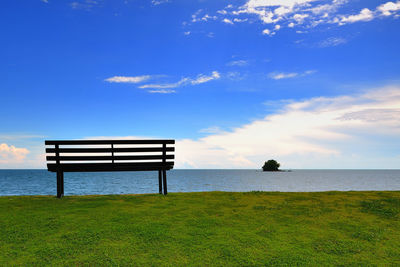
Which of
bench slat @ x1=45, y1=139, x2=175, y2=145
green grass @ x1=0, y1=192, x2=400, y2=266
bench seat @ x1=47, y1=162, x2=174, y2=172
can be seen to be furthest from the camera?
bench seat @ x1=47, y1=162, x2=174, y2=172

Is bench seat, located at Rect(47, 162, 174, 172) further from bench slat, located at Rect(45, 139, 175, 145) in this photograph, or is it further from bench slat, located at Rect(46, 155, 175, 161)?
bench slat, located at Rect(45, 139, 175, 145)

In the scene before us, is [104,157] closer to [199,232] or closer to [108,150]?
[108,150]

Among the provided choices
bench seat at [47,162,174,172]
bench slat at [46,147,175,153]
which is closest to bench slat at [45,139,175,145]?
bench slat at [46,147,175,153]

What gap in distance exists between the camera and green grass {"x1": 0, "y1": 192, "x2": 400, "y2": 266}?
6727 millimetres

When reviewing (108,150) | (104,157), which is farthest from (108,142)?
(104,157)

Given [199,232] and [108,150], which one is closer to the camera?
[199,232]

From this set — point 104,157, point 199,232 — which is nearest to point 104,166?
point 104,157

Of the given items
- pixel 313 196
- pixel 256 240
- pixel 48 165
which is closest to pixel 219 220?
pixel 256 240

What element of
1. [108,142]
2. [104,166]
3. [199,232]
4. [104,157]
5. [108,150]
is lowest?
[199,232]

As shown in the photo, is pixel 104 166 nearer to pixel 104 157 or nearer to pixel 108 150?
pixel 104 157

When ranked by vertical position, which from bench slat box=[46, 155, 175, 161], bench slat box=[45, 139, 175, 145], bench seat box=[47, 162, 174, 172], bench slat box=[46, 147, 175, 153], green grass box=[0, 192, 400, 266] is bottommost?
green grass box=[0, 192, 400, 266]

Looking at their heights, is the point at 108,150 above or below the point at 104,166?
above

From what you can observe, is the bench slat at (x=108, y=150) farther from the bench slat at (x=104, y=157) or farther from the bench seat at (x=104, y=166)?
the bench seat at (x=104, y=166)

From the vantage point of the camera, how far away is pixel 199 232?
8312 millimetres
